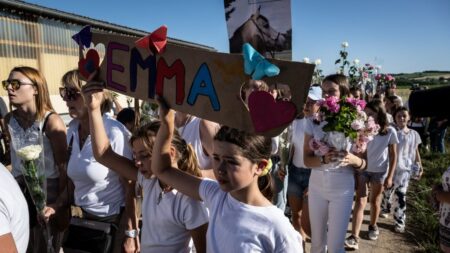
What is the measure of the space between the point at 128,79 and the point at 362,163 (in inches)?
87.1

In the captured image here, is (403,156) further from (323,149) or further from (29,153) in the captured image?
(29,153)

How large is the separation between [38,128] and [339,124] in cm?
236

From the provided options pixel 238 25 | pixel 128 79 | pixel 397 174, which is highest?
pixel 238 25

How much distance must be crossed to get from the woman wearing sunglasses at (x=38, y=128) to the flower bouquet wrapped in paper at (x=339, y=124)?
2047 millimetres

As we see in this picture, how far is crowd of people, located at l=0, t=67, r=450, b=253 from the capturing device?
1604 millimetres

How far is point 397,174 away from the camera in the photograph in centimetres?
527

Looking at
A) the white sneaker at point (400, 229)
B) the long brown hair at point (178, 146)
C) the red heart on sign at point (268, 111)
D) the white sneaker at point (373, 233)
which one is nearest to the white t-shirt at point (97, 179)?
the long brown hair at point (178, 146)

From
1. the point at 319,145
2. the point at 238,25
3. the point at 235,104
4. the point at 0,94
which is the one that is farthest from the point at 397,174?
the point at 0,94

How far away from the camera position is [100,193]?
2.48 meters

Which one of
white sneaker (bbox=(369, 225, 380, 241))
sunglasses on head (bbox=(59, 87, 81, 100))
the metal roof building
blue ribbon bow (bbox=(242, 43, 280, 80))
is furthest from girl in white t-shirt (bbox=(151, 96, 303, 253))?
the metal roof building

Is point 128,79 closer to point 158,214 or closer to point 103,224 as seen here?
point 158,214

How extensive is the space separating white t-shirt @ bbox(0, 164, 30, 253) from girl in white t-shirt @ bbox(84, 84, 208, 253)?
0.73 m

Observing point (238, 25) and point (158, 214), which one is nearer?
point (158, 214)

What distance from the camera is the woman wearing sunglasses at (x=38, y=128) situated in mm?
2689
